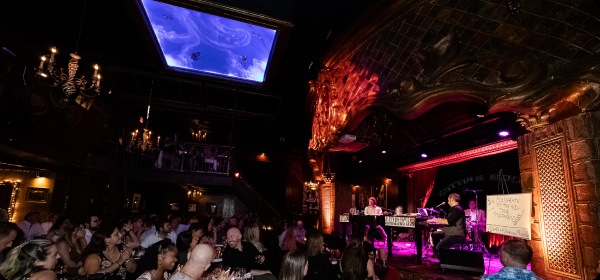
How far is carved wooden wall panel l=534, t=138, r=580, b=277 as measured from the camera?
11.4 ft

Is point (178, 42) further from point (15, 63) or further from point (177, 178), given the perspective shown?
point (177, 178)

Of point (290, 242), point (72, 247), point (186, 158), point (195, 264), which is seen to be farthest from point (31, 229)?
point (186, 158)

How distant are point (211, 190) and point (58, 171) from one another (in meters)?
7.02

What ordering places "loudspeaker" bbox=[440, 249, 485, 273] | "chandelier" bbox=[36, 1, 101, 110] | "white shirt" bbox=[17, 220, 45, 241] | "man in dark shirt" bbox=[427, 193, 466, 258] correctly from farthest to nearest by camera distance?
"white shirt" bbox=[17, 220, 45, 241]
"man in dark shirt" bbox=[427, 193, 466, 258]
"chandelier" bbox=[36, 1, 101, 110]
"loudspeaker" bbox=[440, 249, 485, 273]

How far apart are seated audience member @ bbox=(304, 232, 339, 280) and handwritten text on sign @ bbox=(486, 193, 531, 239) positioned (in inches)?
90.1

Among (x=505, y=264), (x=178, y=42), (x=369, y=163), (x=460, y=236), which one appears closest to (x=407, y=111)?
(x=460, y=236)

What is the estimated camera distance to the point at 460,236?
18.6ft

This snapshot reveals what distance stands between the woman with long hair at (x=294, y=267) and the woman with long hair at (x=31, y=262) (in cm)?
190

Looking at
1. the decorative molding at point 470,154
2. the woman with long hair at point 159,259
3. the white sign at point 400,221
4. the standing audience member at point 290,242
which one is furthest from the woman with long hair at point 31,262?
the decorative molding at point 470,154

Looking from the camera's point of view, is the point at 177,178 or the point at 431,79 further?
the point at 177,178

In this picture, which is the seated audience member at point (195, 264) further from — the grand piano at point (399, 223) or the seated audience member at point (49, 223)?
the seated audience member at point (49, 223)

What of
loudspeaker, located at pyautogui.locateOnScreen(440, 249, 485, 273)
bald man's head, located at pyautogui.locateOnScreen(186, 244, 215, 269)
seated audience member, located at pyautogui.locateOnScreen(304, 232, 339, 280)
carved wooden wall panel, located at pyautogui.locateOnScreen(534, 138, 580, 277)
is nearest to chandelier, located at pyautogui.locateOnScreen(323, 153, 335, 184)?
loudspeaker, located at pyautogui.locateOnScreen(440, 249, 485, 273)

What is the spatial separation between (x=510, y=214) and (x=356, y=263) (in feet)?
6.95

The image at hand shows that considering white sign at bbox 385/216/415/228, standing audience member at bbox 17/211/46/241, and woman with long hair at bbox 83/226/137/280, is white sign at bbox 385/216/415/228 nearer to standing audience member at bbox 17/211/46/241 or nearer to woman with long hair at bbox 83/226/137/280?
woman with long hair at bbox 83/226/137/280
